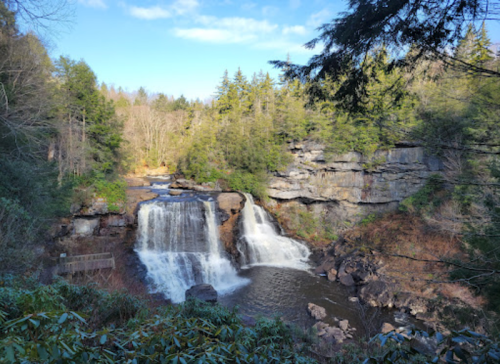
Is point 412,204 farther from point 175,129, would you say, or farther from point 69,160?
point 175,129

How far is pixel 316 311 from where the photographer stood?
34.8 ft

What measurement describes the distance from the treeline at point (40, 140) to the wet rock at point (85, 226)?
1.35 metres

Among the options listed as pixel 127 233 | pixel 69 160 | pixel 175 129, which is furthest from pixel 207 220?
pixel 175 129

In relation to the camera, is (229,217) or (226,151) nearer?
(229,217)

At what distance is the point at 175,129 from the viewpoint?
37.7 meters

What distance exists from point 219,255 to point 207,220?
2.11 m

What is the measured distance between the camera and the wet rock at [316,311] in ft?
34.2

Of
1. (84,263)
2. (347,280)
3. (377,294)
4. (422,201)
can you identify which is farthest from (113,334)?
(422,201)

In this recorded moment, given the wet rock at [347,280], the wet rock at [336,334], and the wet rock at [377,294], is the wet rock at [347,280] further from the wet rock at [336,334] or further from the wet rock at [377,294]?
the wet rock at [336,334]

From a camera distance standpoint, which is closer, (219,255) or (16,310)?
(16,310)

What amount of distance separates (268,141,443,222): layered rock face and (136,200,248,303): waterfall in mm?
7129

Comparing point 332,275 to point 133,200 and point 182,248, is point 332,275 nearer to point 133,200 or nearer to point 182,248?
point 182,248

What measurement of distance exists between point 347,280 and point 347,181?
803 centimetres

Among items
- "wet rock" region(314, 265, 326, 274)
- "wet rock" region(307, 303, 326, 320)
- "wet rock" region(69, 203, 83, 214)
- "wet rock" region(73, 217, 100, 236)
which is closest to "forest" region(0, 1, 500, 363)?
"wet rock" region(69, 203, 83, 214)
